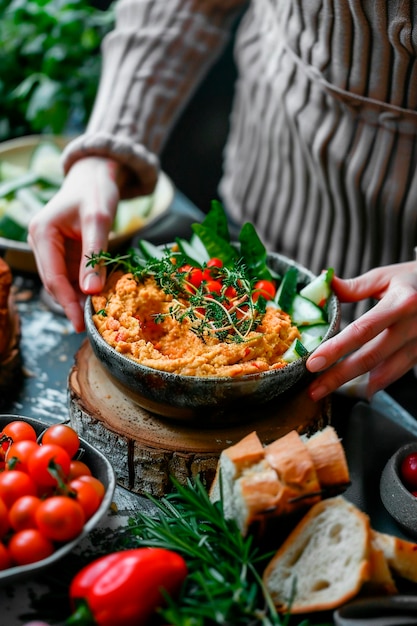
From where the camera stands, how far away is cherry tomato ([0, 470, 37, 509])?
117 centimetres

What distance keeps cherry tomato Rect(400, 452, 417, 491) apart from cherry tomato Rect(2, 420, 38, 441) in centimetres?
73

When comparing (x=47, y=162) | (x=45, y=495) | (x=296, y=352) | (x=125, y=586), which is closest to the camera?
(x=125, y=586)

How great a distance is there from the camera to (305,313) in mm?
1592

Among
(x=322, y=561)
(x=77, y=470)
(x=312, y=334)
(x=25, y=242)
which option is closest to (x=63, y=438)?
(x=77, y=470)

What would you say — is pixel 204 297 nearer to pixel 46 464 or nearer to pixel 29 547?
pixel 46 464

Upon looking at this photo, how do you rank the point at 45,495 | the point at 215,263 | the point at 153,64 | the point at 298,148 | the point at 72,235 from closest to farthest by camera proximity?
the point at 45,495, the point at 215,263, the point at 72,235, the point at 298,148, the point at 153,64

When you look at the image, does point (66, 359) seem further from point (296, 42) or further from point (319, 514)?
point (296, 42)

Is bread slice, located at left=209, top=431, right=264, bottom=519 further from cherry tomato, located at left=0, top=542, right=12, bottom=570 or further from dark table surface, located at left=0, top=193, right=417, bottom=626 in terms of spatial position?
cherry tomato, located at left=0, top=542, right=12, bottom=570

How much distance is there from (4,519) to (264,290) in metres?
0.76

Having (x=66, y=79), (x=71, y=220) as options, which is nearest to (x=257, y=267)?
(x=71, y=220)

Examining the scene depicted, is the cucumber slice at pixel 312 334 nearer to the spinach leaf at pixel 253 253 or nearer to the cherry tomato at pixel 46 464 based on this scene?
the spinach leaf at pixel 253 253

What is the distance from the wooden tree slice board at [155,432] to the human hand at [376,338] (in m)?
0.08

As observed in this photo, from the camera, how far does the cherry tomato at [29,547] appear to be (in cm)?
111

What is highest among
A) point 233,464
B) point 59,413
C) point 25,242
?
point 233,464
